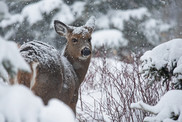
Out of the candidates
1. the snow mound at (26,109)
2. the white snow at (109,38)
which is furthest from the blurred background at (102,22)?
the snow mound at (26,109)

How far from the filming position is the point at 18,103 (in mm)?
975

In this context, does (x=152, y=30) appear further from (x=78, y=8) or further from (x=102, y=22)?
(x=78, y=8)

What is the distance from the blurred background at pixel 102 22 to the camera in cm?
1132

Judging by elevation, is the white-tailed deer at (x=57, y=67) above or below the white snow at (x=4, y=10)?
below

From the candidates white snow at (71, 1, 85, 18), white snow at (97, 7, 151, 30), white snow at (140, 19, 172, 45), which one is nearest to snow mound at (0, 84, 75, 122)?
white snow at (71, 1, 85, 18)

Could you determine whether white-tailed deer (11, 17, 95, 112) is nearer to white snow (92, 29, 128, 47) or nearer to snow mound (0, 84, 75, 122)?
snow mound (0, 84, 75, 122)

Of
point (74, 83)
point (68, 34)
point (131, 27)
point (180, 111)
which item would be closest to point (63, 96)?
point (74, 83)

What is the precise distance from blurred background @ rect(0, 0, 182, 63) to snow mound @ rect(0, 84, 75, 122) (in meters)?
9.98

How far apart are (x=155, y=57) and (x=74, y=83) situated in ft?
4.23

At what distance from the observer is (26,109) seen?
999mm

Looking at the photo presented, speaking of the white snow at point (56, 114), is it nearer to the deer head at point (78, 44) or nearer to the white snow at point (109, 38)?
the deer head at point (78, 44)

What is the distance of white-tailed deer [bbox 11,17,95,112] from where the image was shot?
121 inches

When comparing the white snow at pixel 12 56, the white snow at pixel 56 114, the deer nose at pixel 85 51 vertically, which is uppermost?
the white snow at pixel 12 56

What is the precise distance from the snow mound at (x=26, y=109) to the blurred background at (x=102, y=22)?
9.98 meters
